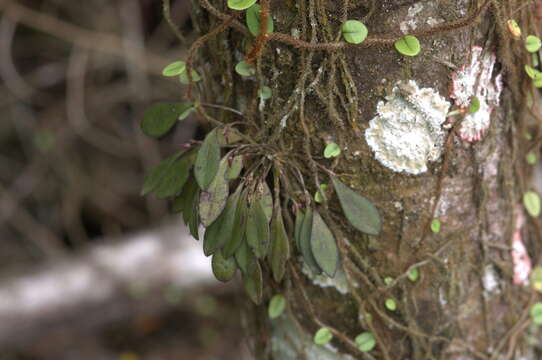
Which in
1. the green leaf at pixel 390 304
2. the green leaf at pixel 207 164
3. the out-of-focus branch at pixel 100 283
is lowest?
the green leaf at pixel 390 304

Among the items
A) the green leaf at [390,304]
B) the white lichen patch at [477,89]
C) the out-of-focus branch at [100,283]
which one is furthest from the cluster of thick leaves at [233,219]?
the out-of-focus branch at [100,283]

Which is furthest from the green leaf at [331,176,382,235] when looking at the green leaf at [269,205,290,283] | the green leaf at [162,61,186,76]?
the green leaf at [162,61,186,76]

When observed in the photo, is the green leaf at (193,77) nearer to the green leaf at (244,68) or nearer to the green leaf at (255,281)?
the green leaf at (244,68)

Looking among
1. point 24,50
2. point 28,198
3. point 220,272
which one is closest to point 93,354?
point 28,198

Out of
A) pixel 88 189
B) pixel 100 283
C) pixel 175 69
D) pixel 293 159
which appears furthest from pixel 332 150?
pixel 88 189

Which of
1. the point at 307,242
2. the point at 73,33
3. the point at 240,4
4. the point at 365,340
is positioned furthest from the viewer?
the point at 73,33

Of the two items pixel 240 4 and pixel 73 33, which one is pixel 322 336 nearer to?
pixel 240 4

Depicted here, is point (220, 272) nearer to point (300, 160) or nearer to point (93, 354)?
point (300, 160)
